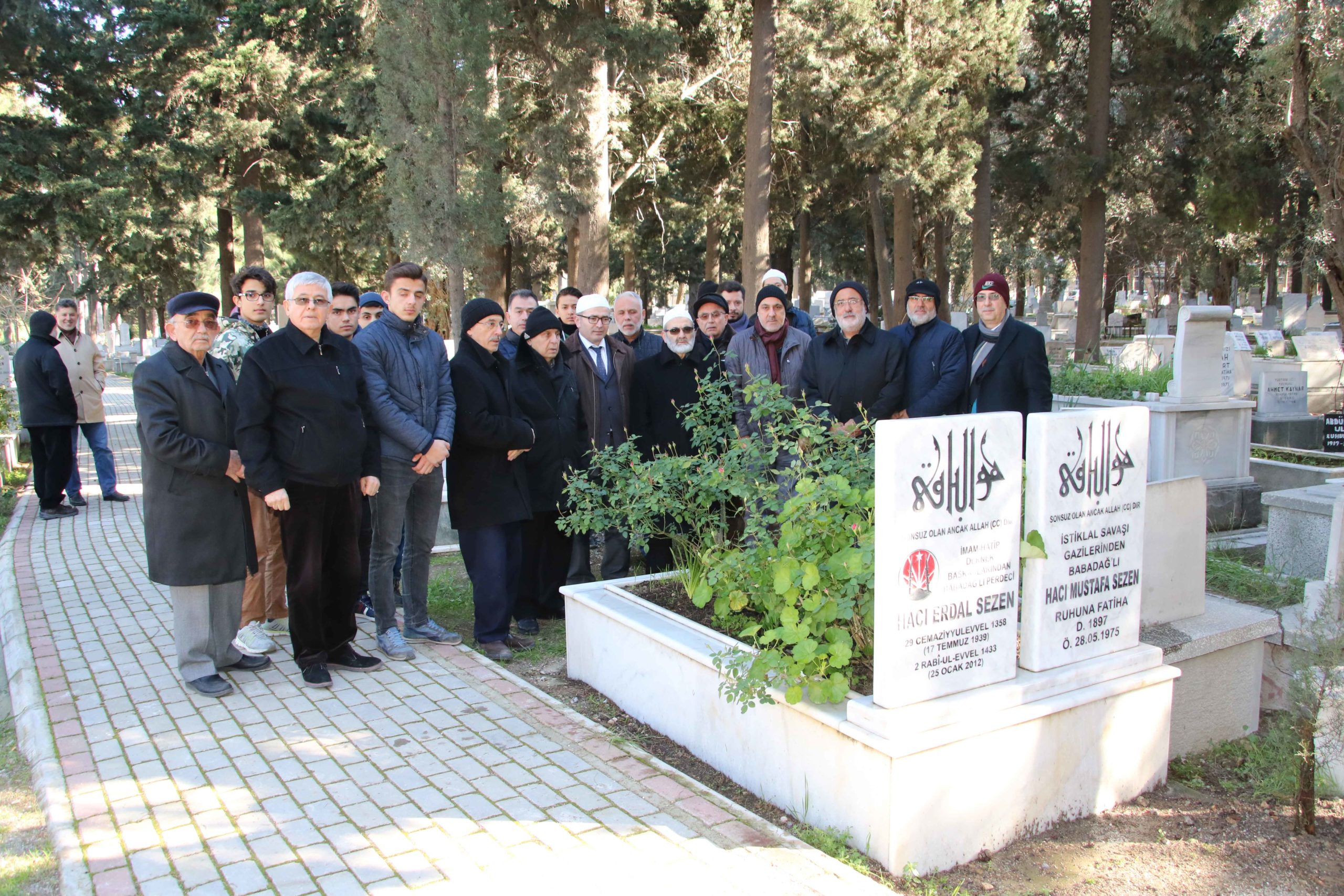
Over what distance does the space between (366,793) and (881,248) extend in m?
25.2

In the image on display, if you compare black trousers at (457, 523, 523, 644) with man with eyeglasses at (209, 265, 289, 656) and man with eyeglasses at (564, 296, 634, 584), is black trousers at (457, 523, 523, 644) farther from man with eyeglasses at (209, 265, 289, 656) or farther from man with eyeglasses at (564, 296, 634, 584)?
man with eyeglasses at (209, 265, 289, 656)

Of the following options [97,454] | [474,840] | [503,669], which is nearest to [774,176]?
[97,454]

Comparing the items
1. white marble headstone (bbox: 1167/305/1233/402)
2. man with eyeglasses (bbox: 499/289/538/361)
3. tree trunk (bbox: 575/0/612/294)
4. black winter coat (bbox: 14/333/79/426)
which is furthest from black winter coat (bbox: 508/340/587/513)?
tree trunk (bbox: 575/0/612/294)

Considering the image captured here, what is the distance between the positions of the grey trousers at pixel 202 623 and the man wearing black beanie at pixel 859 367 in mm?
3353

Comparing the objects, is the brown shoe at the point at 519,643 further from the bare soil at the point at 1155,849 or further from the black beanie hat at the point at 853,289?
the black beanie hat at the point at 853,289

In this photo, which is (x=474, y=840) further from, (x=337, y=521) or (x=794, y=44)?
(x=794, y=44)

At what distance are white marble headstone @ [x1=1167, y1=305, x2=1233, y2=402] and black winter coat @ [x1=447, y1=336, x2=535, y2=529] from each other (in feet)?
19.7

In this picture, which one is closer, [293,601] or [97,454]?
[293,601]

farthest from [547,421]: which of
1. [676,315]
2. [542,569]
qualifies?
[676,315]

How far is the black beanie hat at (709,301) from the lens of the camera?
6.19m

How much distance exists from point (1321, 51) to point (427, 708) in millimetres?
14343

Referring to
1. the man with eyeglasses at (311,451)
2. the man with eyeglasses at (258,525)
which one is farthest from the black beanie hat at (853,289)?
the man with eyeglasses at (258,525)

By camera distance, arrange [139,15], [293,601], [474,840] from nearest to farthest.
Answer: [474,840] → [293,601] → [139,15]

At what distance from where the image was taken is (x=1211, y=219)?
24781mm
